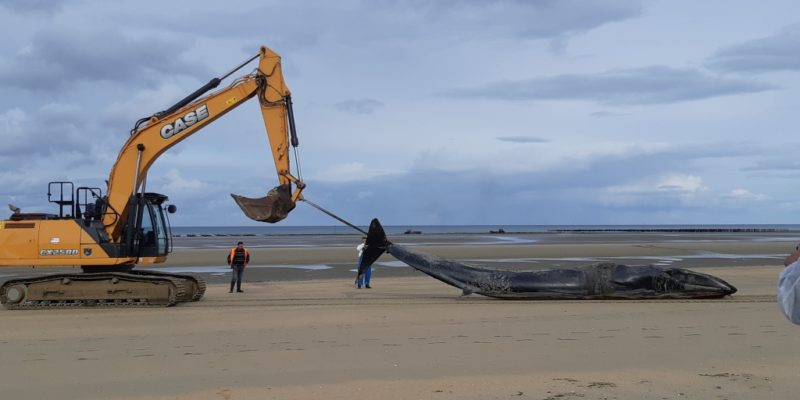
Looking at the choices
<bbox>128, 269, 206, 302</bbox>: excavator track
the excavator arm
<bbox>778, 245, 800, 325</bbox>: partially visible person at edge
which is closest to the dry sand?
<bbox>128, 269, 206, 302</bbox>: excavator track

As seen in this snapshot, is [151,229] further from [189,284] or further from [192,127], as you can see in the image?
[192,127]

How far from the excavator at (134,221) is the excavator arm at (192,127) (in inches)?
0.9

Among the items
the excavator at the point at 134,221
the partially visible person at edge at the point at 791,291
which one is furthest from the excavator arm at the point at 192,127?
the partially visible person at edge at the point at 791,291

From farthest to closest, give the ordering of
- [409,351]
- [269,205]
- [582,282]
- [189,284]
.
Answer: [189,284], [582,282], [269,205], [409,351]

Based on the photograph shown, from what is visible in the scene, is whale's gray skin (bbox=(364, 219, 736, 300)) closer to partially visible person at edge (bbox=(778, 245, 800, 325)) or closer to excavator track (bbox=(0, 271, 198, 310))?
excavator track (bbox=(0, 271, 198, 310))

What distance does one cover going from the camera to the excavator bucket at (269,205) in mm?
14531

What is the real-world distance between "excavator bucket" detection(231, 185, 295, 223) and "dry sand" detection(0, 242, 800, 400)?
1877 millimetres

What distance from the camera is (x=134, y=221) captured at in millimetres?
15297

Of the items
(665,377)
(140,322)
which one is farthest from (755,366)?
(140,322)

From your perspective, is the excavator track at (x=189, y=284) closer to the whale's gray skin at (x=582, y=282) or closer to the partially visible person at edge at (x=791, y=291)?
the whale's gray skin at (x=582, y=282)

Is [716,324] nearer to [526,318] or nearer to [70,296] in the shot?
[526,318]

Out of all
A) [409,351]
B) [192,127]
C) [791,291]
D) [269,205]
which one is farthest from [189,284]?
[791,291]

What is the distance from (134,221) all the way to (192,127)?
240 centimetres

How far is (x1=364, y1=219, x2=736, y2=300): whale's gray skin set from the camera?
15047mm
